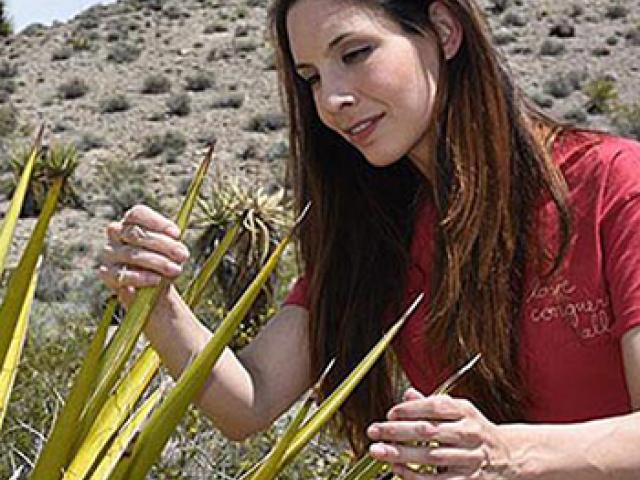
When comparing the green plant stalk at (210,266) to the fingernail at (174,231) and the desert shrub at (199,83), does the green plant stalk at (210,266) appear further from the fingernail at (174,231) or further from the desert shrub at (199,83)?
the desert shrub at (199,83)

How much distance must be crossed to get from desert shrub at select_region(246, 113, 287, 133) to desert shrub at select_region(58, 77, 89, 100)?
4879 millimetres

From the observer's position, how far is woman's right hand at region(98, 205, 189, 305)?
2303 millimetres

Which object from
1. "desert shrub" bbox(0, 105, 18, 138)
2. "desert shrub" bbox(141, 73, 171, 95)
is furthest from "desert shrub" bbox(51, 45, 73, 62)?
"desert shrub" bbox(0, 105, 18, 138)

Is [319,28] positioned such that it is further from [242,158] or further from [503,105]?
[242,158]

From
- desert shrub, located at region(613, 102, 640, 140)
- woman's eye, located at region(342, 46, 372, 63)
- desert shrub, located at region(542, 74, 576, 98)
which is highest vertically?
woman's eye, located at region(342, 46, 372, 63)

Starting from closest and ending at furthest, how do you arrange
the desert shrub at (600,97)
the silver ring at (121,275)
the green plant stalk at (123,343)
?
1. the green plant stalk at (123,343)
2. the silver ring at (121,275)
3. the desert shrub at (600,97)

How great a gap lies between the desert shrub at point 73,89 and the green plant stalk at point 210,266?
28.6m

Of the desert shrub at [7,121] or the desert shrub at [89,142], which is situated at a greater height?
the desert shrub at [7,121]

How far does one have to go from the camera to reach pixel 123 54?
33.8 metres

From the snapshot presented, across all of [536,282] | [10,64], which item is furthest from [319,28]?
[10,64]

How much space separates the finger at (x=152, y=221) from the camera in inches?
92.1

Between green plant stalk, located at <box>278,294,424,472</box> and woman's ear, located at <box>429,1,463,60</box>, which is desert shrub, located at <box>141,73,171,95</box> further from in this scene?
green plant stalk, located at <box>278,294,424,472</box>

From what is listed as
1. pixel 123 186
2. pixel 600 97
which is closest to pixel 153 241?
pixel 123 186

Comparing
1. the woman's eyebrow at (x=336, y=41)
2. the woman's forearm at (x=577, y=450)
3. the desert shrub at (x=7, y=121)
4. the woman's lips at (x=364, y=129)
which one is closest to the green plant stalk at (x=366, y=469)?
the woman's forearm at (x=577, y=450)
